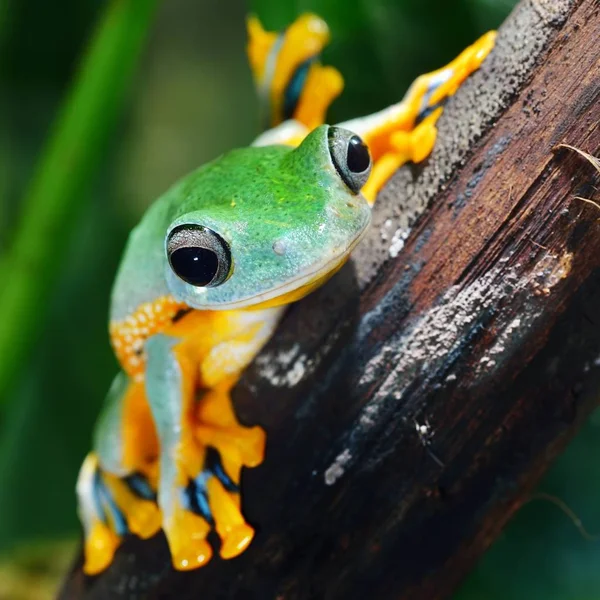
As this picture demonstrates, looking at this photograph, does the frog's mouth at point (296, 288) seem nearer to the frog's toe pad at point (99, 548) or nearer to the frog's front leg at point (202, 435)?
the frog's front leg at point (202, 435)

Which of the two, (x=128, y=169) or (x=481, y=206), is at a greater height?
(x=481, y=206)

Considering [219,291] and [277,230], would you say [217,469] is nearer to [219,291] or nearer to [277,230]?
[219,291]

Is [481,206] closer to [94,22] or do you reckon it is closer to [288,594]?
[288,594]

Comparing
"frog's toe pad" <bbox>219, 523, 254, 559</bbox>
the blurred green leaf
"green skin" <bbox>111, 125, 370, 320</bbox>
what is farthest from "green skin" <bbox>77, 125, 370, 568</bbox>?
the blurred green leaf


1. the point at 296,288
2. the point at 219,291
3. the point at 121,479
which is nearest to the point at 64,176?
the point at 121,479

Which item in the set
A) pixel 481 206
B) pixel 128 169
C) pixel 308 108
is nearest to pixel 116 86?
pixel 308 108

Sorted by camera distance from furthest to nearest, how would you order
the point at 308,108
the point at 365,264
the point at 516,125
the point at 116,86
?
the point at 116,86, the point at 308,108, the point at 365,264, the point at 516,125
